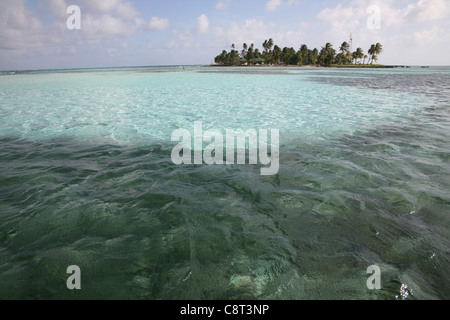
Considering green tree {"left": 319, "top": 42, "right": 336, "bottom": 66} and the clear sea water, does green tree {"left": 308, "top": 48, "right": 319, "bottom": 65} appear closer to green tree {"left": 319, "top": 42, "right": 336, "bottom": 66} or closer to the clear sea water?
green tree {"left": 319, "top": 42, "right": 336, "bottom": 66}

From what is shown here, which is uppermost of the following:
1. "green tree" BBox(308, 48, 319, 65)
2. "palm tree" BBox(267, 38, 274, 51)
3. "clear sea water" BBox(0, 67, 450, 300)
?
"palm tree" BBox(267, 38, 274, 51)

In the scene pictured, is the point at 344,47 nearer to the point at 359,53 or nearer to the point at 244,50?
the point at 359,53

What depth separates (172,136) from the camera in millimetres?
8055

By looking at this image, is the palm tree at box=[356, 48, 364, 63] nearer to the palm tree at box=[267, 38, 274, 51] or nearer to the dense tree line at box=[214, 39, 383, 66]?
the dense tree line at box=[214, 39, 383, 66]

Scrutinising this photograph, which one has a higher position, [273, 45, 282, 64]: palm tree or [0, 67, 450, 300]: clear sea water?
[273, 45, 282, 64]: palm tree

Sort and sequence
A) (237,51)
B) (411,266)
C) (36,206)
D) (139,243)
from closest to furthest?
1. (411,266)
2. (139,243)
3. (36,206)
4. (237,51)

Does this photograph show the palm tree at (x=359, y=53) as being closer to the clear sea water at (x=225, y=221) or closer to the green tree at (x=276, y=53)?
the green tree at (x=276, y=53)

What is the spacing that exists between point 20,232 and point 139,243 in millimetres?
1788

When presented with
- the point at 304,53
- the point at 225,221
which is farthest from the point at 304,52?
the point at 225,221

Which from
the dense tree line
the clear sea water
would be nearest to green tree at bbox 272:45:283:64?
the dense tree line

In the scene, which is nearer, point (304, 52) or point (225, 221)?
point (225, 221)

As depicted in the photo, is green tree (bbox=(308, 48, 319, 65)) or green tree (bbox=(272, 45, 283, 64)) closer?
green tree (bbox=(308, 48, 319, 65))
